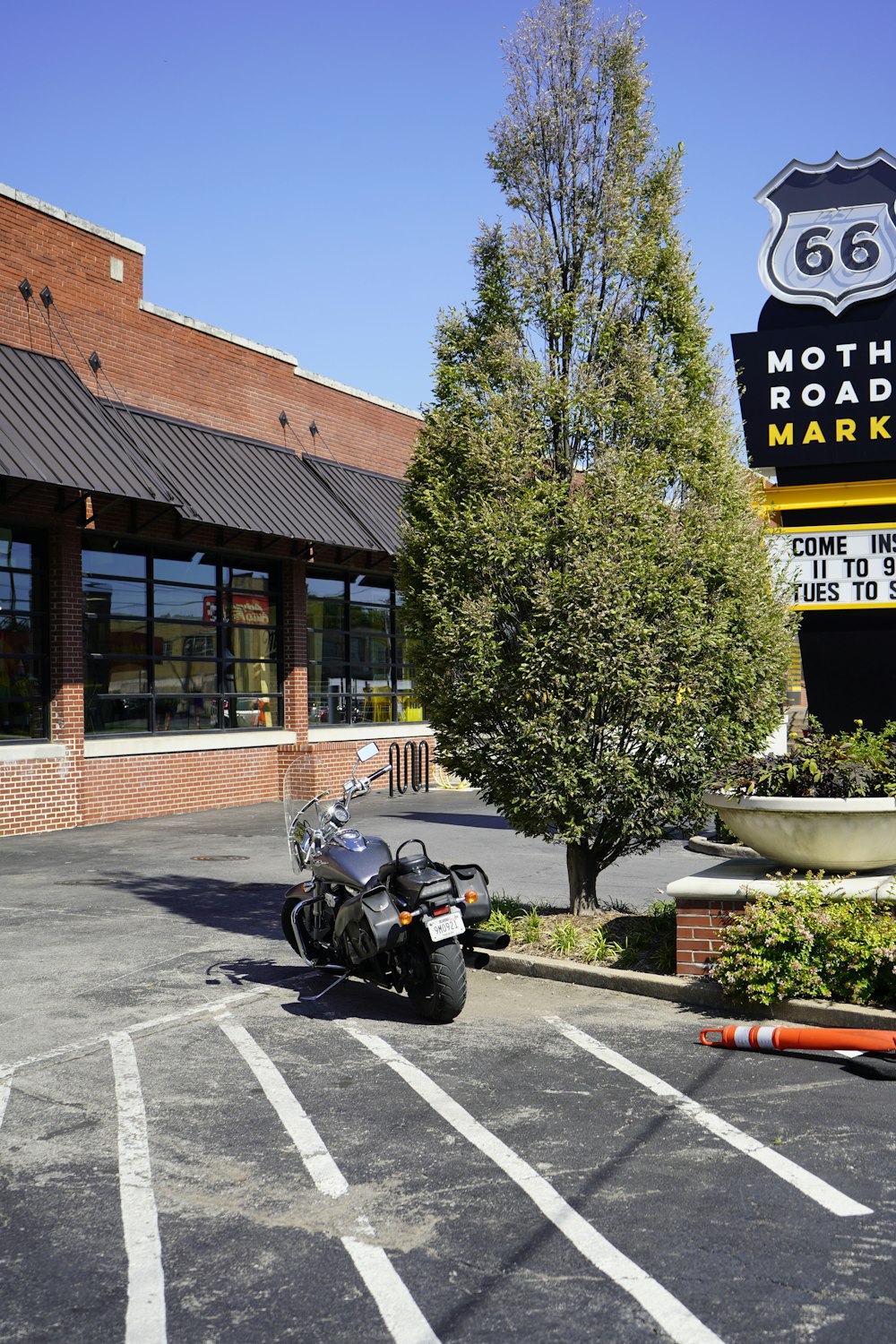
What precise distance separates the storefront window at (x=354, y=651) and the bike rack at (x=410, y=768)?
91cm

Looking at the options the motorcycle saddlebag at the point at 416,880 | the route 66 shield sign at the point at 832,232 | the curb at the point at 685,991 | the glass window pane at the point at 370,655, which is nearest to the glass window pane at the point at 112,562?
the glass window pane at the point at 370,655

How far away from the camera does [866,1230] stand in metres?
Answer: 4.31

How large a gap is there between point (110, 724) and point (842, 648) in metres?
12.4

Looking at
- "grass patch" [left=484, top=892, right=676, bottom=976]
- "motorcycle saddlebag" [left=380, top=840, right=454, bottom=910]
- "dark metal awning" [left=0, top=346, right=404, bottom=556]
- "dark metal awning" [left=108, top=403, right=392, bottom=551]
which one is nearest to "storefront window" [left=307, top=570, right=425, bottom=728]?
"dark metal awning" [left=0, top=346, right=404, bottom=556]

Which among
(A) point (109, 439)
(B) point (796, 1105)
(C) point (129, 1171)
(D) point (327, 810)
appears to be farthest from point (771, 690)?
(A) point (109, 439)

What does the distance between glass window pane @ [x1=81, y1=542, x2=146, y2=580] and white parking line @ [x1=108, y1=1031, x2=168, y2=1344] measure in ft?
44.3

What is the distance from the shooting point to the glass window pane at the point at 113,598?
18.9 meters

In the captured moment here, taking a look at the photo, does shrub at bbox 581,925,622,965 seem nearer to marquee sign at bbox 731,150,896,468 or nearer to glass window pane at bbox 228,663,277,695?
marquee sign at bbox 731,150,896,468

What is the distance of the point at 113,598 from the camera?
19.4 meters

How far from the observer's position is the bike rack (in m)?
24.6

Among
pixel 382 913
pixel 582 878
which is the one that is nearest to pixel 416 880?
pixel 382 913

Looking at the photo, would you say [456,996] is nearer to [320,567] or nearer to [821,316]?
[821,316]

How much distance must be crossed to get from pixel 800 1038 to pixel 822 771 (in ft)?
6.43

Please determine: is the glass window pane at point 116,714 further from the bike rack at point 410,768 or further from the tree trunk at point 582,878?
the tree trunk at point 582,878
